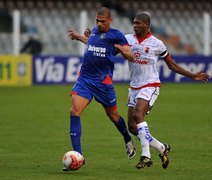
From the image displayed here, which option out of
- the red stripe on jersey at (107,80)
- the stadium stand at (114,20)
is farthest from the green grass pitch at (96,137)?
the stadium stand at (114,20)

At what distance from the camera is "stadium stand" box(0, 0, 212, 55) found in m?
33.5

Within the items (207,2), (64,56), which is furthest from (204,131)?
(207,2)

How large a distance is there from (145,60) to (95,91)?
3.01 feet

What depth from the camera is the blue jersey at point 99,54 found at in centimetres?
1225

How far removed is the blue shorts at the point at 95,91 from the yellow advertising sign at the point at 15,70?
18.3m

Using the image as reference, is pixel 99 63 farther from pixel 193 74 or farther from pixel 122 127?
pixel 193 74

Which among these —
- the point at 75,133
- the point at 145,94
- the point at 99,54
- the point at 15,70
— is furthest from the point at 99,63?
the point at 15,70

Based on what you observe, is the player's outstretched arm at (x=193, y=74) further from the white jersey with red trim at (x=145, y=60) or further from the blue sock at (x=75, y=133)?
the blue sock at (x=75, y=133)

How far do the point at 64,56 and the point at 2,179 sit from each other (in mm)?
20445

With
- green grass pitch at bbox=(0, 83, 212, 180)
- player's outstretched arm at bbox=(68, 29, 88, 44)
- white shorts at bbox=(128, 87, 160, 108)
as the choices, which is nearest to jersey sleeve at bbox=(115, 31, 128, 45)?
white shorts at bbox=(128, 87, 160, 108)

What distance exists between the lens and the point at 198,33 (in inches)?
1368

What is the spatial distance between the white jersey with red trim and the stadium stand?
64.5 feet

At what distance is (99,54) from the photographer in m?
12.2

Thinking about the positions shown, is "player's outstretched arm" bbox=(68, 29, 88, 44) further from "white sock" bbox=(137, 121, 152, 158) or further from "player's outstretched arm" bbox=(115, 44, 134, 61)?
"white sock" bbox=(137, 121, 152, 158)
